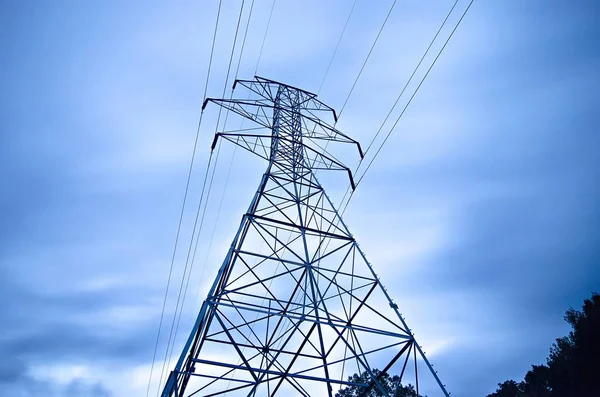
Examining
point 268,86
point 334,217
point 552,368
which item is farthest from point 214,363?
point 552,368

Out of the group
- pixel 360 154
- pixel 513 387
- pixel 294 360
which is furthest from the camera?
pixel 513 387

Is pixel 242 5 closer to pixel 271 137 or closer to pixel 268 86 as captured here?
pixel 271 137

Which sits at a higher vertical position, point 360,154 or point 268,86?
point 268,86

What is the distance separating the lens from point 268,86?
452 inches

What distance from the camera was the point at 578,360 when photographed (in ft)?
71.3

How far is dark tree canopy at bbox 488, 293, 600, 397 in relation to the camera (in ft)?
68.6

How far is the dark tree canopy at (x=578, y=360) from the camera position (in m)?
20.9

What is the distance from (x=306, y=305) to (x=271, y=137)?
4.55m

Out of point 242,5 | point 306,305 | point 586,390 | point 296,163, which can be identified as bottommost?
point 586,390

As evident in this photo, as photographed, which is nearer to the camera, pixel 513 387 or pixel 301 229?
pixel 301 229

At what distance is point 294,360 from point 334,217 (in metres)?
3.11

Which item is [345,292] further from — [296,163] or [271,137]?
[271,137]

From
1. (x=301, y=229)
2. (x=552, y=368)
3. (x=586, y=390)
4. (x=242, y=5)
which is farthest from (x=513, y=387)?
(x=242, y=5)

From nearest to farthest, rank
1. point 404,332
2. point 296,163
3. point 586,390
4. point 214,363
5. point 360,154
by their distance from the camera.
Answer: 1. point 214,363
2. point 404,332
3. point 296,163
4. point 360,154
5. point 586,390
